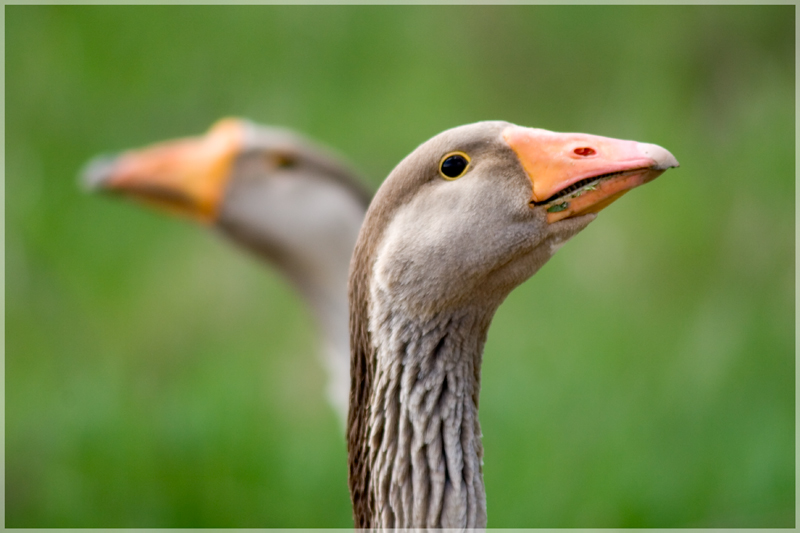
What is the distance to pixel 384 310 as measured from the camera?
6.77 feet

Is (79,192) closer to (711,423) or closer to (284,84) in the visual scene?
(284,84)

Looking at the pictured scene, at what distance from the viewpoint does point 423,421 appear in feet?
6.72

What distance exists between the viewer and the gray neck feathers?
2.03 m

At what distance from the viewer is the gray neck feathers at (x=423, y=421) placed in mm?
2027

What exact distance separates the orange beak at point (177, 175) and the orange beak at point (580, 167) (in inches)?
95.4

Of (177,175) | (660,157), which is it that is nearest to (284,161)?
(177,175)

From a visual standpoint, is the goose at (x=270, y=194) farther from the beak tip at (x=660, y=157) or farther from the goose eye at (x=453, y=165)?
the beak tip at (x=660, y=157)

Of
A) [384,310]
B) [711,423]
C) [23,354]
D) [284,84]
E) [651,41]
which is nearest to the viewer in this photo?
[384,310]

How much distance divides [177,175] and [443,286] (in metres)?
2.46

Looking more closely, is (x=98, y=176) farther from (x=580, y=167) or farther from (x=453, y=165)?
(x=580, y=167)

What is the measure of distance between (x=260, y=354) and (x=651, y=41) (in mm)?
3909

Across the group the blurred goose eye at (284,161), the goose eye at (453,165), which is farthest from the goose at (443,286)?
the blurred goose eye at (284,161)

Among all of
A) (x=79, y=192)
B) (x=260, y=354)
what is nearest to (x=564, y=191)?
(x=260, y=354)

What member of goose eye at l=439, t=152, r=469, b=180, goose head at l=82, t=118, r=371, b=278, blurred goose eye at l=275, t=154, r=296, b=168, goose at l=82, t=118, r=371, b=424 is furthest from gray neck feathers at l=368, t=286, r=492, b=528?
blurred goose eye at l=275, t=154, r=296, b=168
